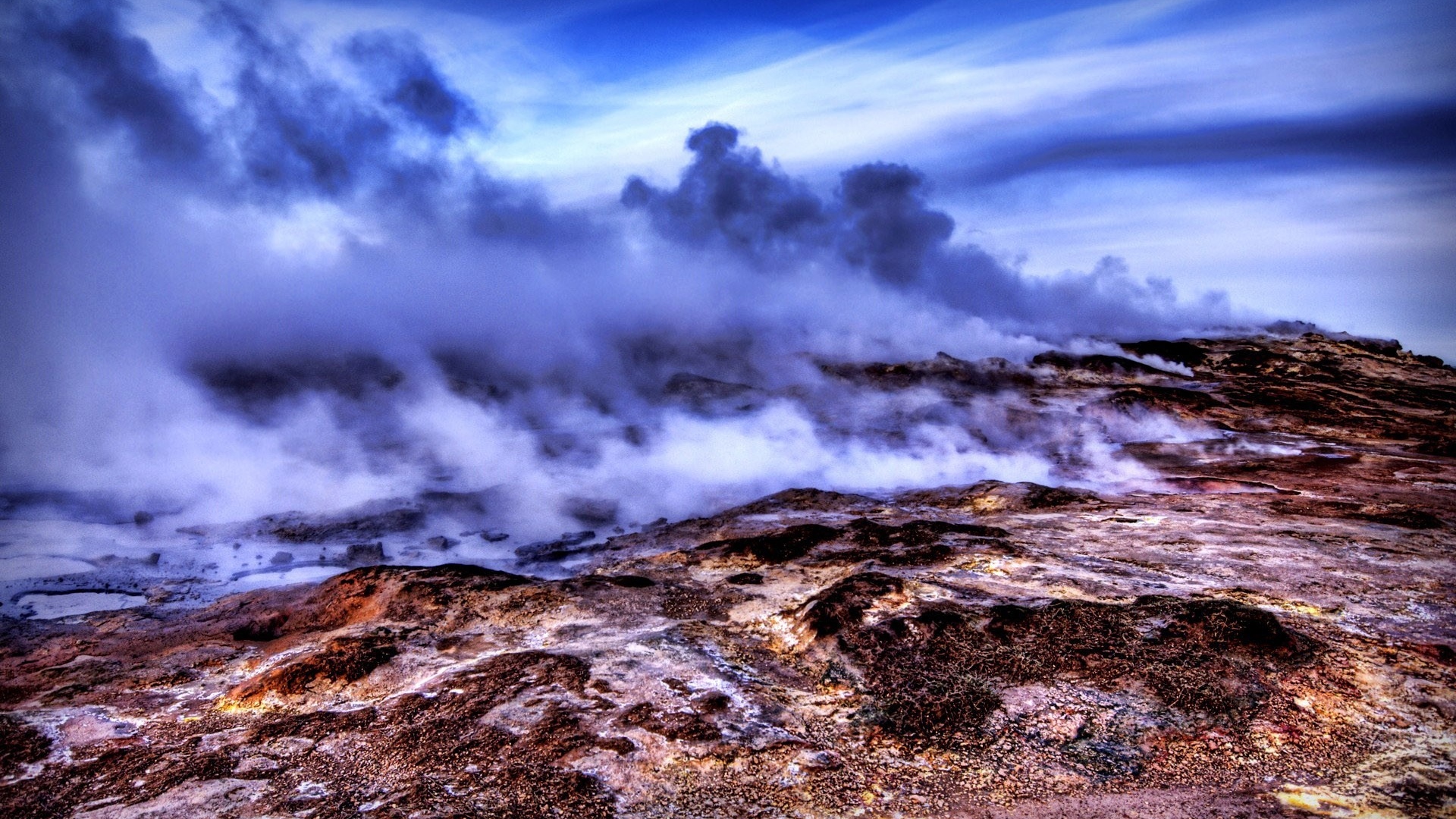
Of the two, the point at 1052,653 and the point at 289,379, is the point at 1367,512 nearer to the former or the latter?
the point at 1052,653

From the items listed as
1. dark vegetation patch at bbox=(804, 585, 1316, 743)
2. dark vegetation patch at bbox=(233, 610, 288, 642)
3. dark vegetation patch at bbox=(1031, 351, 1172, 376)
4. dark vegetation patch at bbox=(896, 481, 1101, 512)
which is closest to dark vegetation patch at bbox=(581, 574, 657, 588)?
dark vegetation patch at bbox=(804, 585, 1316, 743)

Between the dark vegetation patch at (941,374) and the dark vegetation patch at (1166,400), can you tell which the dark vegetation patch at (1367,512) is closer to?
the dark vegetation patch at (1166,400)

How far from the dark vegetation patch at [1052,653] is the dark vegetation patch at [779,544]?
2118mm

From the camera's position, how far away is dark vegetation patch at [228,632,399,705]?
6020 mm

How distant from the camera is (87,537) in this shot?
10.8m

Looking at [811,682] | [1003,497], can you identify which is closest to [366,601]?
[811,682]

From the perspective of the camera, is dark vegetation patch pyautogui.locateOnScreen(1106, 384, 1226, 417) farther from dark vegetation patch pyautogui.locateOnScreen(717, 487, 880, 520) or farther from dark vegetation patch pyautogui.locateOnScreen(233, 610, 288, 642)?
dark vegetation patch pyautogui.locateOnScreen(233, 610, 288, 642)

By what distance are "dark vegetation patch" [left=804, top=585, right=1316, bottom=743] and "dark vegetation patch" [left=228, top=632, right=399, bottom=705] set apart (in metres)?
3.73

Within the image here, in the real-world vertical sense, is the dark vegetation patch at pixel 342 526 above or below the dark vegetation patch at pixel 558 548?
above

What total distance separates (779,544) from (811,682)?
3606 millimetres

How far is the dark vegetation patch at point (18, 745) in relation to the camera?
506 centimetres

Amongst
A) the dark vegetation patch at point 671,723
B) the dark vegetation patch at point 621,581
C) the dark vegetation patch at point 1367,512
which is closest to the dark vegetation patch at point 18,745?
the dark vegetation patch at point 671,723

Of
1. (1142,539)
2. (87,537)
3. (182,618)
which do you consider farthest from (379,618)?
(1142,539)

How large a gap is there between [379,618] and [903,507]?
7.68 m
